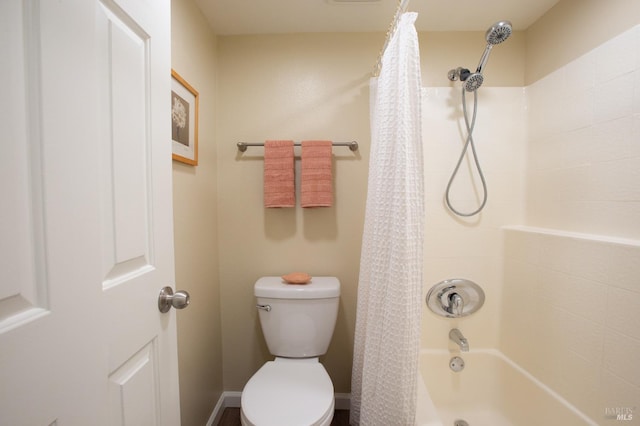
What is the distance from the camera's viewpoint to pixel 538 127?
1.33 m

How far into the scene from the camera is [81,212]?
1.41 ft

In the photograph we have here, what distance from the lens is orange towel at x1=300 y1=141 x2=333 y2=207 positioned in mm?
1397

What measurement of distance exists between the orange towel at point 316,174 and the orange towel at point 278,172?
0.26 ft

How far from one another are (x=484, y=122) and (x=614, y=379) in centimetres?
124

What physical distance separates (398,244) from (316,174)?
2.24 feet

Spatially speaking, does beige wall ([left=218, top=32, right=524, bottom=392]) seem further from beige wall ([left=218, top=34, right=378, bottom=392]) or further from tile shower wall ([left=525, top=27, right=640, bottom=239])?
tile shower wall ([left=525, top=27, right=640, bottom=239])

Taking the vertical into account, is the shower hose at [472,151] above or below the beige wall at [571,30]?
below

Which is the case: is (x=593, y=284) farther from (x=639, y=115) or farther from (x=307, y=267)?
(x=307, y=267)

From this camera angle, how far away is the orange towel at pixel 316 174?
1397 mm

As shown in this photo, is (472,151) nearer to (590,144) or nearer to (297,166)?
(590,144)

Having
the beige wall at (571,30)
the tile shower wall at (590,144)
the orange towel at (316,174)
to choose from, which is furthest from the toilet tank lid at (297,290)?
the beige wall at (571,30)

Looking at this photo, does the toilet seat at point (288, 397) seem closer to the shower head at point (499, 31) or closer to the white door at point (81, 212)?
the white door at point (81, 212)

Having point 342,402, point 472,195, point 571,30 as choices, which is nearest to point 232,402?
point 342,402

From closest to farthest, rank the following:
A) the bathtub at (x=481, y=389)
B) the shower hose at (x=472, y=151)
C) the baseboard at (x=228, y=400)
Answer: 1. the bathtub at (x=481, y=389)
2. the shower hose at (x=472, y=151)
3. the baseboard at (x=228, y=400)
